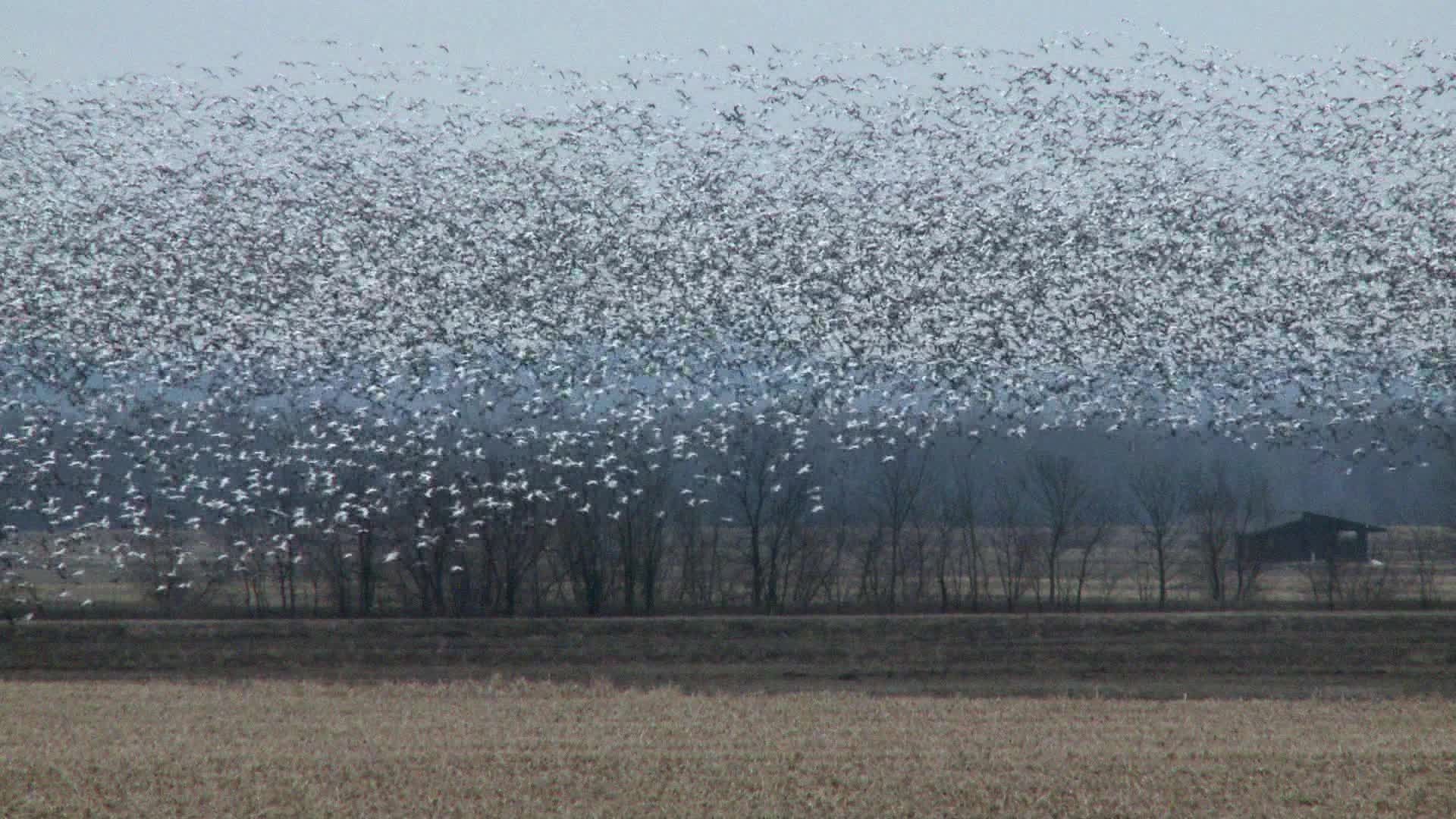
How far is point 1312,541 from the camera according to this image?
38.7m

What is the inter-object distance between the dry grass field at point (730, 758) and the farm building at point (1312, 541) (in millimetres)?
20590

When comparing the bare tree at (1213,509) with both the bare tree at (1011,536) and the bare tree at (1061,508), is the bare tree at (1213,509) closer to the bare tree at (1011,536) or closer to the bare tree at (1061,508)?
the bare tree at (1061,508)

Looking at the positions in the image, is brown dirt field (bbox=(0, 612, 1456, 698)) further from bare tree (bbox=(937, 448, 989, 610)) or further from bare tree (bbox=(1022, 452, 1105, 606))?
bare tree (bbox=(937, 448, 989, 610))

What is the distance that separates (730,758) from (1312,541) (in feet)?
94.5

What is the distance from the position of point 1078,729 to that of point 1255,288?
30.6 feet

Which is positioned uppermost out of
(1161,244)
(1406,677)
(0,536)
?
(1161,244)

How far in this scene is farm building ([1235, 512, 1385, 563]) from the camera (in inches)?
1506

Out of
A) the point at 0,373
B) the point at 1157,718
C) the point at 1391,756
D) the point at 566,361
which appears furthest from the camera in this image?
the point at 0,373

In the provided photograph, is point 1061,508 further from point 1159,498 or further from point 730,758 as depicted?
point 730,758

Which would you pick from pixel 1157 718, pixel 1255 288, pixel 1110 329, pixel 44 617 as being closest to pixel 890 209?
pixel 1110 329

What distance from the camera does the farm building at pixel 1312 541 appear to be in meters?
38.2

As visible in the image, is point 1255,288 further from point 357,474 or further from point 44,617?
point 44,617

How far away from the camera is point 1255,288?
887 inches

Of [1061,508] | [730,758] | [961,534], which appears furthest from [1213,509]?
[730,758]
